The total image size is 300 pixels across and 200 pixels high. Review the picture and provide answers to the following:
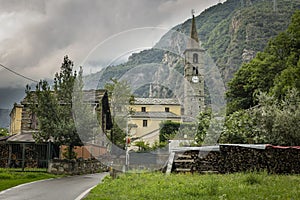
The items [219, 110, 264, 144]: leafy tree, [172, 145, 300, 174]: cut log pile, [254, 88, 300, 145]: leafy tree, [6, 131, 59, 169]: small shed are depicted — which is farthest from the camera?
[219, 110, 264, 144]: leafy tree

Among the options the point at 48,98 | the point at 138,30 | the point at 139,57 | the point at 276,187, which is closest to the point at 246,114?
the point at 139,57

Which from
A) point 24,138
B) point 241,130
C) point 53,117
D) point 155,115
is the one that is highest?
point 155,115

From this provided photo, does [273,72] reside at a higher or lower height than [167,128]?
higher

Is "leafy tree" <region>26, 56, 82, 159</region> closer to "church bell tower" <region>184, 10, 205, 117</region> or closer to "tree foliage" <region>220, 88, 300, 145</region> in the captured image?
"tree foliage" <region>220, 88, 300, 145</region>

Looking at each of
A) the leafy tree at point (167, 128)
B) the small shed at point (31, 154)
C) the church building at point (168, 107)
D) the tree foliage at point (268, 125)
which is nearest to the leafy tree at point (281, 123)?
the tree foliage at point (268, 125)

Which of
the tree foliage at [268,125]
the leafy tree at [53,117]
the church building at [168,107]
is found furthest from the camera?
the church building at [168,107]

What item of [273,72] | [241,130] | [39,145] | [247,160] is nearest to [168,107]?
[273,72]

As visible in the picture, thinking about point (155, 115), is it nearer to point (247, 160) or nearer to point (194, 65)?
point (194, 65)

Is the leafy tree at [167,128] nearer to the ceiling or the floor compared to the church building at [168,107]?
nearer to the floor

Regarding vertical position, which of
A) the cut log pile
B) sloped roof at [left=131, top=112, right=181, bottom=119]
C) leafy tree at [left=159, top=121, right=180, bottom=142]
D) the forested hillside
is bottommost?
the cut log pile

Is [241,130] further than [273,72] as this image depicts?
No

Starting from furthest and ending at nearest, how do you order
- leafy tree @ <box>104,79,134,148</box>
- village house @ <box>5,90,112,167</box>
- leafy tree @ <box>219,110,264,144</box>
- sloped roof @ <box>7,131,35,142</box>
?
leafy tree @ <box>104,79,134,148</box>
sloped roof @ <box>7,131,35,142</box>
leafy tree @ <box>219,110,264,144</box>
village house @ <box>5,90,112,167</box>

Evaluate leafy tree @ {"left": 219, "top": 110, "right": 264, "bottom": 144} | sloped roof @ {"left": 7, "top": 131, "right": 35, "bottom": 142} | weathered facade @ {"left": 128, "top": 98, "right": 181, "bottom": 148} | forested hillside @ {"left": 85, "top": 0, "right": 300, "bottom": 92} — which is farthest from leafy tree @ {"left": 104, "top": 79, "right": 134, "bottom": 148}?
forested hillside @ {"left": 85, "top": 0, "right": 300, "bottom": 92}

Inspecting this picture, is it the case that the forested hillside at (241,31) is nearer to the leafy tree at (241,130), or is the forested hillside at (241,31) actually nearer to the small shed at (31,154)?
the leafy tree at (241,130)
